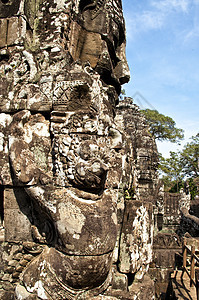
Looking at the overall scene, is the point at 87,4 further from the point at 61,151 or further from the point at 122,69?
the point at 61,151

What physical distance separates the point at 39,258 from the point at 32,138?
120 centimetres

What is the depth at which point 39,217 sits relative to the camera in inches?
114

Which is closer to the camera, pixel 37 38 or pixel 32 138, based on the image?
pixel 32 138

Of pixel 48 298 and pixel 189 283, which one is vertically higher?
pixel 48 298

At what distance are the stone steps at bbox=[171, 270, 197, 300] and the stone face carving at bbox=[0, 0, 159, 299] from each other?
2.33 m

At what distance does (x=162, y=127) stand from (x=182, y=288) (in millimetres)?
26649

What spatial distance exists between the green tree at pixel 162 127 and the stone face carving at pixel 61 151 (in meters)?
27.6

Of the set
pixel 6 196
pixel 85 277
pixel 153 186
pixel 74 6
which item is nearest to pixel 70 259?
pixel 85 277

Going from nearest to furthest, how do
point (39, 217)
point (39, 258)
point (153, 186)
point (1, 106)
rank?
point (39, 258) < point (39, 217) < point (1, 106) < point (153, 186)

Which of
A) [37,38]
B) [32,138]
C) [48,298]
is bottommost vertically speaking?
[48,298]

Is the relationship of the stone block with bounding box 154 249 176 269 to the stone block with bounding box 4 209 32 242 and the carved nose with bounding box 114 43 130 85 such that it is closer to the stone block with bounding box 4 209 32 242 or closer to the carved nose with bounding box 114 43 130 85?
the carved nose with bounding box 114 43 130 85

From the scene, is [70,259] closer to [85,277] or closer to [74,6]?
[85,277]

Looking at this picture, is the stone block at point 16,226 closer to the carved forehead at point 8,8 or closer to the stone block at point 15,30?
the stone block at point 15,30

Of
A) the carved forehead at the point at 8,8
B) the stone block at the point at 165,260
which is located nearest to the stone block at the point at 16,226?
the carved forehead at the point at 8,8
